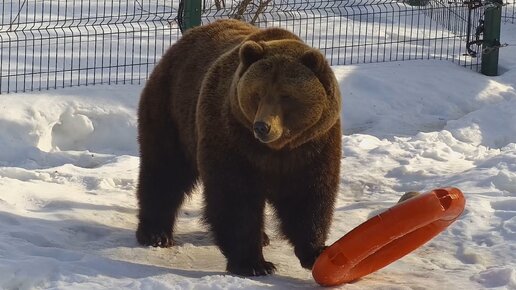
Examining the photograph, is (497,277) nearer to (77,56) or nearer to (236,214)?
(236,214)

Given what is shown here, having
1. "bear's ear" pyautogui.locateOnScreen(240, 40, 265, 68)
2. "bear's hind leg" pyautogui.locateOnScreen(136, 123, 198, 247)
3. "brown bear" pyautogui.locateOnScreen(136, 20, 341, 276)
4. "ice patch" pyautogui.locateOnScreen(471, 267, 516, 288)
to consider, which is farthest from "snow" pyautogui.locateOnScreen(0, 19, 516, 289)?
"bear's ear" pyautogui.locateOnScreen(240, 40, 265, 68)

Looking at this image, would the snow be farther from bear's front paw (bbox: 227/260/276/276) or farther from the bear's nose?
the bear's nose

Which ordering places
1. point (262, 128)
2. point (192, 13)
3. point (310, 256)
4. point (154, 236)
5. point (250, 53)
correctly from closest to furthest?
point (262, 128) → point (250, 53) → point (310, 256) → point (154, 236) → point (192, 13)

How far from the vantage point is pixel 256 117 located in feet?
18.8

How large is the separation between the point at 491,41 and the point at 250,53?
717cm

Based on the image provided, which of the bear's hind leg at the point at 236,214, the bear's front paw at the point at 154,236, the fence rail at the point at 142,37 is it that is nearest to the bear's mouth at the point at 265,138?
the bear's hind leg at the point at 236,214

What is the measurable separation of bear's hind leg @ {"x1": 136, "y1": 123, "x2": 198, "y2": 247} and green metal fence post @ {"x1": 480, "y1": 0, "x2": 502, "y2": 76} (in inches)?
244

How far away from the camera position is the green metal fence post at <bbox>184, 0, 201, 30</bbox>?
36.3 ft

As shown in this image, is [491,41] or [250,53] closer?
[250,53]

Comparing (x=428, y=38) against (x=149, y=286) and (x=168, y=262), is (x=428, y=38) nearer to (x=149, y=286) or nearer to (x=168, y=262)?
(x=168, y=262)

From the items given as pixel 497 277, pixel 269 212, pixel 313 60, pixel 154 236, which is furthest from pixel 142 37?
pixel 497 277

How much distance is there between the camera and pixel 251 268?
6277 millimetres

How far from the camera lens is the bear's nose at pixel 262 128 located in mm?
5633

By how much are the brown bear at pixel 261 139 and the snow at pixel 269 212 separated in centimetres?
30
